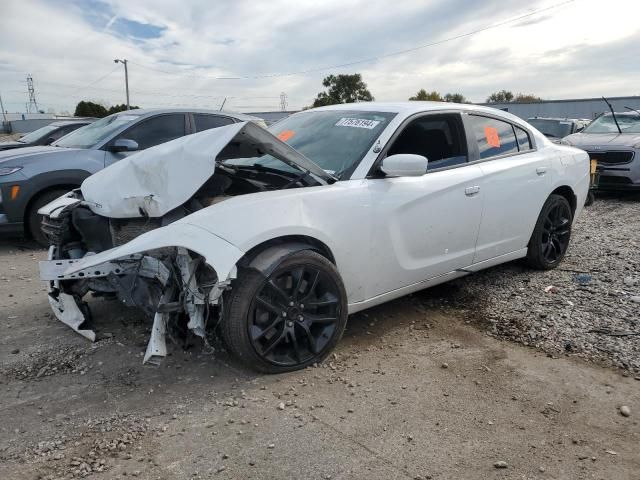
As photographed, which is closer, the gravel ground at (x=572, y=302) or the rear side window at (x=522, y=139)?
the gravel ground at (x=572, y=302)

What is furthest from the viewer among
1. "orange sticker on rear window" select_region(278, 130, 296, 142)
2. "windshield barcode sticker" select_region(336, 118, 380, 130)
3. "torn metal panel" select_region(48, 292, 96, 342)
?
"orange sticker on rear window" select_region(278, 130, 296, 142)

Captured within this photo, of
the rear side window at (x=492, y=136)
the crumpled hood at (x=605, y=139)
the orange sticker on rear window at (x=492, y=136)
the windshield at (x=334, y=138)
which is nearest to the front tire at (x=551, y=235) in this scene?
the rear side window at (x=492, y=136)

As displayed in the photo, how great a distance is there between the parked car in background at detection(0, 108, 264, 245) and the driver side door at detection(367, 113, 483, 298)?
2.45 metres

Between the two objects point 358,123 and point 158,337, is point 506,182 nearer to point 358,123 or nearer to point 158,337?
point 358,123

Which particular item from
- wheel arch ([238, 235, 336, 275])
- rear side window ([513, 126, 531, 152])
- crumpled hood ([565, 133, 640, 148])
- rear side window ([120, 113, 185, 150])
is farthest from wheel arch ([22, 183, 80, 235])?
crumpled hood ([565, 133, 640, 148])

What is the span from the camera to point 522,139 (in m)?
5.01

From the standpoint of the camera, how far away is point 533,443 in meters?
2.61

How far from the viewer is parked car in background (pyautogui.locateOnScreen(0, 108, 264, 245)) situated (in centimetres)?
619

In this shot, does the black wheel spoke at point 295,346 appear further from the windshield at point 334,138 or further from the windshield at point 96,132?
the windshield at point 96,132

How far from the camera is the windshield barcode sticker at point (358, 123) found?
3.95 m

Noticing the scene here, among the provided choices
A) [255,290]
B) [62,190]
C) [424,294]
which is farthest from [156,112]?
[255,290]

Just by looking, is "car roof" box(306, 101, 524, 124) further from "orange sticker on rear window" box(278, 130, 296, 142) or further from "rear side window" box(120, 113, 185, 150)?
"rear side window" box(120, 113, 185, 150)

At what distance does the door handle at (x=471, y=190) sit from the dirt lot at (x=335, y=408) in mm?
1016

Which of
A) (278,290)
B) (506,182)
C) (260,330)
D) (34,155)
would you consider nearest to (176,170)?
(278,290)
